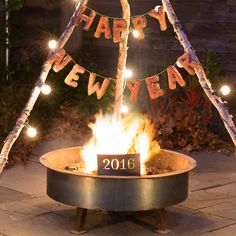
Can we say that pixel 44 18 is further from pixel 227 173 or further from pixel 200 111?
pixel 227 173

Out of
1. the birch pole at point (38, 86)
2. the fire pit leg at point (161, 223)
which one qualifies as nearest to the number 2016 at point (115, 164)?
the fire pit leg at point (161, 223)

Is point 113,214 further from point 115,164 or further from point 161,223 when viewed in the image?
point 115,164

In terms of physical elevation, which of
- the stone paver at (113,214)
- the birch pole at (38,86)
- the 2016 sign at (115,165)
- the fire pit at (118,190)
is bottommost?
the stone paver at (113,214)

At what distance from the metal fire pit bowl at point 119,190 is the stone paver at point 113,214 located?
41 cm

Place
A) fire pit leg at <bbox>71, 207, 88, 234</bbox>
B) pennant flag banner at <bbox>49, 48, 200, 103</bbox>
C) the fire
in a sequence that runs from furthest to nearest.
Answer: the fire < pennant flag banner at <bbox>49, 48, 200, 103</bbox> < fire pit leg at <bbox>71, 207, 88, 234</bbox>

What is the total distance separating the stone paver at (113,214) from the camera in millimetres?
6152

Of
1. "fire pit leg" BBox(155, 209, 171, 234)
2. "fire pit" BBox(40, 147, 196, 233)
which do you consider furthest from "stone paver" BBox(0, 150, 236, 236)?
"fire pit" BBox(40, 147, 196, 233)

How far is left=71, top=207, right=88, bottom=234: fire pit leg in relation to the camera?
19.9 feet

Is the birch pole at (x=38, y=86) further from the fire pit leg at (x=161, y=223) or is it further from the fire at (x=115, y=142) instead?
the fire pit leg at (x=161, y=223)

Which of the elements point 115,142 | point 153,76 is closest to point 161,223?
point 115,142

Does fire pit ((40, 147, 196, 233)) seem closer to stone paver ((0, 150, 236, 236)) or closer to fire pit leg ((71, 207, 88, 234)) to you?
fire pit leg ((71, 207, 88, 234))

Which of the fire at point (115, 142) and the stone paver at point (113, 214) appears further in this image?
the fire at point (115, 142)

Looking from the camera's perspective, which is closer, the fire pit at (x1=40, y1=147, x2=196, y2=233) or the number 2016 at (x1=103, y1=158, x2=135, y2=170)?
the fire pit at (x1=40, y1=147, x2=196, y2=233)

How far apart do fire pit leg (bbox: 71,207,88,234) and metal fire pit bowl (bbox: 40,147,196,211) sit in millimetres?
254
